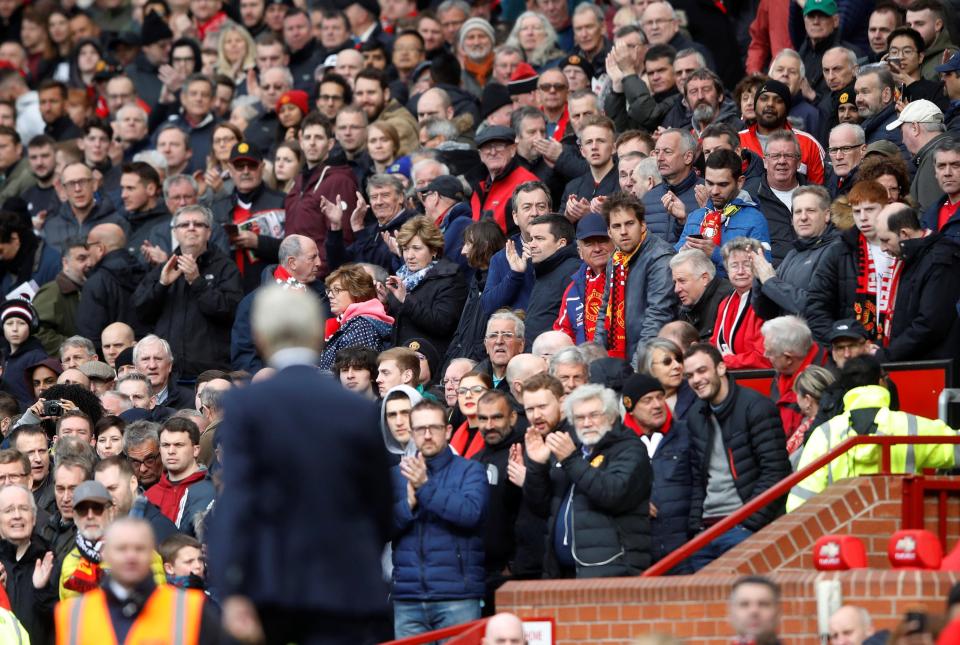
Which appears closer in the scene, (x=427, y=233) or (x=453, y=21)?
(x=427, y=233)

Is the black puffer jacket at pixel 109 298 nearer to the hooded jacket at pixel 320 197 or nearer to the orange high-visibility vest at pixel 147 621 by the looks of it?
the hooded jacket at pixel 320 197

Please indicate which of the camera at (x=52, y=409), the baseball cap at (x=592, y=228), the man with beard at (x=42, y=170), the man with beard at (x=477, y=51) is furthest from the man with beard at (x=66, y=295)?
the baseball cap at (x=592, y=228)

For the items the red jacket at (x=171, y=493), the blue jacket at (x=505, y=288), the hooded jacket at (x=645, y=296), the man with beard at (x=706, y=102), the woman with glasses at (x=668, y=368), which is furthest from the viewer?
the man with beard at (x=706, y=102)

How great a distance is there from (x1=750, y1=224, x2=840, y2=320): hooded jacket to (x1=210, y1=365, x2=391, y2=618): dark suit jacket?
5972 mm

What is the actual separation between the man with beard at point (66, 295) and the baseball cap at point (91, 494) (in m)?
5.56

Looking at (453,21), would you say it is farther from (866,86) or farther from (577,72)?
(866,86)

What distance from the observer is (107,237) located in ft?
56.1

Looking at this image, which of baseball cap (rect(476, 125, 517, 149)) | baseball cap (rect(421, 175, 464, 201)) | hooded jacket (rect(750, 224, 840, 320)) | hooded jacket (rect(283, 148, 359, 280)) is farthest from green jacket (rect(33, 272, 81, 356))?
hooded jacket (rect(750, 224, 840, 320))

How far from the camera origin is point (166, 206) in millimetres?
17781

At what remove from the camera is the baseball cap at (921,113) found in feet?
44.7

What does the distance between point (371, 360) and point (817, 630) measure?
14.7 ft

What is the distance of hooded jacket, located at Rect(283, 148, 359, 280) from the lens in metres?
16.3

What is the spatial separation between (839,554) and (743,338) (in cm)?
290

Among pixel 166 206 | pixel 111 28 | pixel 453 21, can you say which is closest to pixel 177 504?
pixel 166 206
